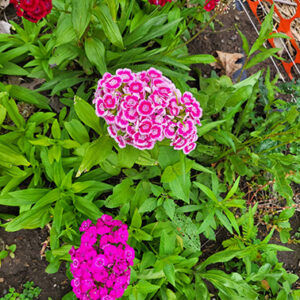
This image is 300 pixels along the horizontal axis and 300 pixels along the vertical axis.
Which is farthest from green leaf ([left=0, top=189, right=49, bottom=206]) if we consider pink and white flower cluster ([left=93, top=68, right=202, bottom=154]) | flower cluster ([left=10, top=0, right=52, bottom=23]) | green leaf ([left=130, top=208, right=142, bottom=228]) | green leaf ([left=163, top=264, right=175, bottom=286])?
flower cluster ([left=10, top=0, right=52, bottom=23])

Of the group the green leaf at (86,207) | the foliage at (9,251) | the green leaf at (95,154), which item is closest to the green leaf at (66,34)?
the green leaf at (95,154)

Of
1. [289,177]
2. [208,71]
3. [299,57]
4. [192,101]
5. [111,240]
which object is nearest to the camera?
[192,101]

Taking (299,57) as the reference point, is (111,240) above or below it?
below

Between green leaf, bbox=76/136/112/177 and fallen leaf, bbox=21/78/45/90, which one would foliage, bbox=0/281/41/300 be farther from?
fallen leaf, bbox=21/78/45/90

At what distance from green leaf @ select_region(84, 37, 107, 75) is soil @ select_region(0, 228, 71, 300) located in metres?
1.34

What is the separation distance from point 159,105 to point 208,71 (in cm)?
162

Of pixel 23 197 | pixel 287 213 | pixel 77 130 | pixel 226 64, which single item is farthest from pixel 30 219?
pixel 226 64

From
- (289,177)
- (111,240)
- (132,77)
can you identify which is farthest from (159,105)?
(289,177)

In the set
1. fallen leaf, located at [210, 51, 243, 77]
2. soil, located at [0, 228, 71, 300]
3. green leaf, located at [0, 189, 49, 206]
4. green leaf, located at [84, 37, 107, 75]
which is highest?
green leaf, located at [84, 37, 107, 75]

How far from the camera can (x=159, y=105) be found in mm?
1485

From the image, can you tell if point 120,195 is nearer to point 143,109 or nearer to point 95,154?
point 95,154

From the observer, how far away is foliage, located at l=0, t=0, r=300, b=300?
73.6 inches

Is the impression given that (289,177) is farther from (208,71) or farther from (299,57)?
(299,57)

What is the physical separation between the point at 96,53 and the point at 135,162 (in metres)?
0.77
